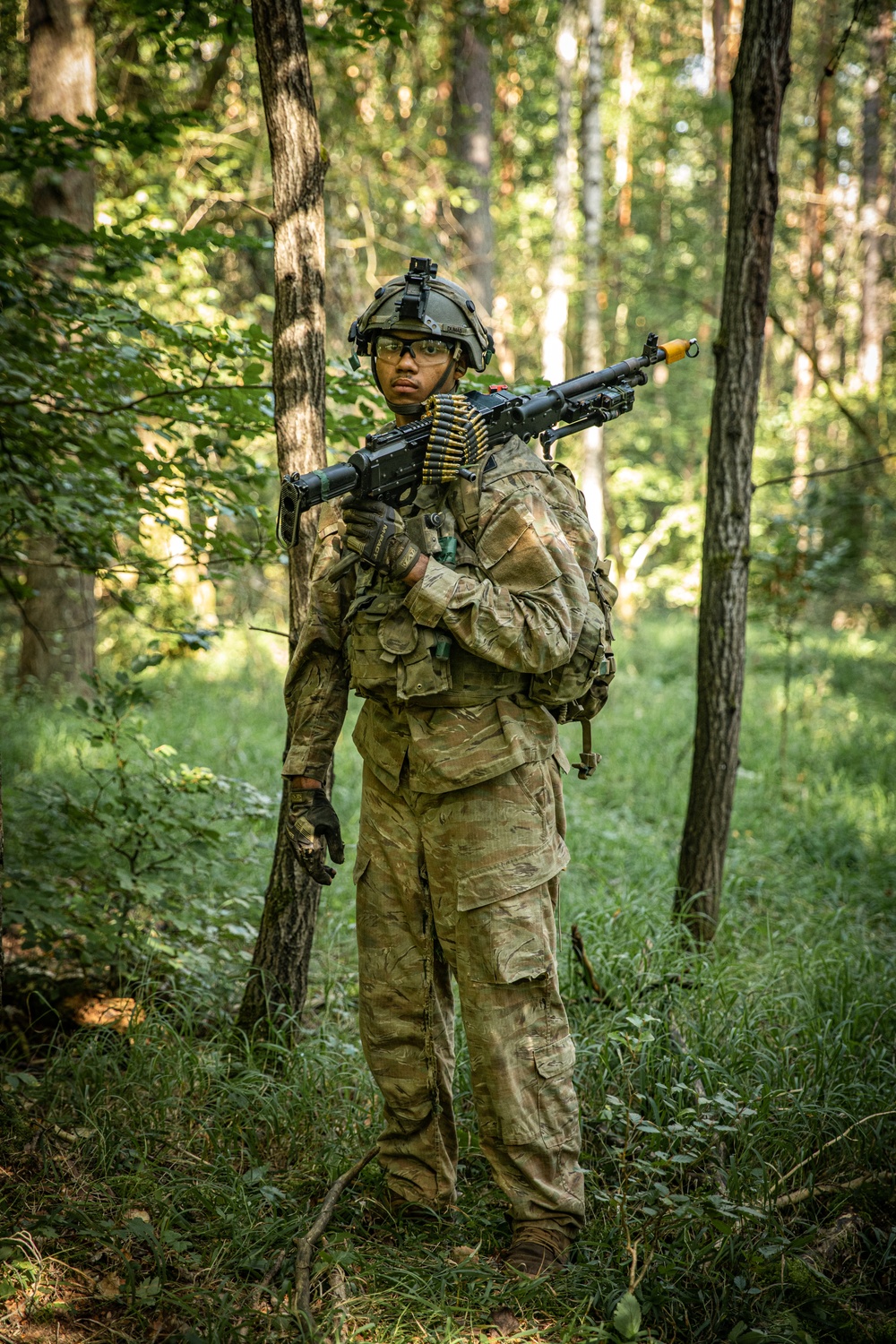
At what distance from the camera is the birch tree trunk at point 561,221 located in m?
11.6

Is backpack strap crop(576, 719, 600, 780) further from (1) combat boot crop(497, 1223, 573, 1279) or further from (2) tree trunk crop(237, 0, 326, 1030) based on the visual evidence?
(1) combat boot crop(497, 1223, 573, 1279)

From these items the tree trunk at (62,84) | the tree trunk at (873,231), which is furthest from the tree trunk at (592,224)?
the tree trunk at (62,84)

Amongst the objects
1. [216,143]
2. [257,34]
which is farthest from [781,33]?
[216,143]

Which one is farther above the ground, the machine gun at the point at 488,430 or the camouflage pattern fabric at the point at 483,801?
the machine gun at the point at 488,430

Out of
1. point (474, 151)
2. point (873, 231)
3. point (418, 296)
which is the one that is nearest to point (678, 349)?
point (418, 296)

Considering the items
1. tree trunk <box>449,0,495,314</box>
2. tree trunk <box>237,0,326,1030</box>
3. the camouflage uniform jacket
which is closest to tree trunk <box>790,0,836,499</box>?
tree trunk <box>449,0,495,314</box>

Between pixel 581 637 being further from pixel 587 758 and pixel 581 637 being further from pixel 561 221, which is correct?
pixel 561 221

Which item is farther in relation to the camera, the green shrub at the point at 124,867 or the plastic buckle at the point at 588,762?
the green shrub at the point at 124,867

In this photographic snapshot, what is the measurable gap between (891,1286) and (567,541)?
213 cm

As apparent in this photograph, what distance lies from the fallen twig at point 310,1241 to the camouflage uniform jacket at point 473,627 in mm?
1133

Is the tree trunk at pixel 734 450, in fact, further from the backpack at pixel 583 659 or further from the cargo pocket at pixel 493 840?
the cargo pocket at pixel 493 840

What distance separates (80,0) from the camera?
690 centimetres

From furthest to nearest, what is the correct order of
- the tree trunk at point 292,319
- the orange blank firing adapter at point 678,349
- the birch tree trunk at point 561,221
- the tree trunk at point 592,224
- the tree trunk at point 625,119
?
the tree trunk at point 625,119 < the tree trunk at point 592,224 < the birch tree trunk at point 561,221 < the tree trunk at point 292,319 < the orange blank firing adapter at point 678,349

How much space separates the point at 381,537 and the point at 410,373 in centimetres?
54
